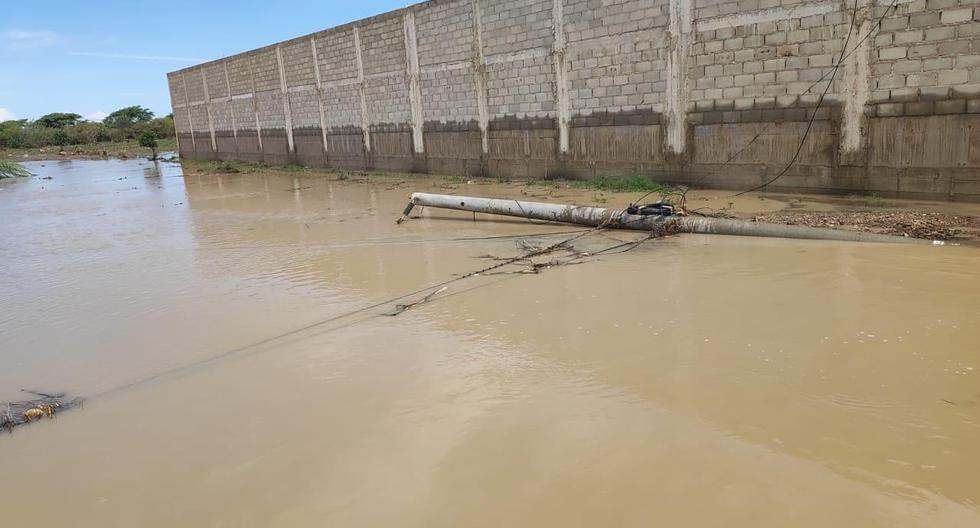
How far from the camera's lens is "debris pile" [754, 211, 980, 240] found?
285 inches

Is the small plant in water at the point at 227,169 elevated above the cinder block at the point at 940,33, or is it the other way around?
the cinder block at the point at 940,33

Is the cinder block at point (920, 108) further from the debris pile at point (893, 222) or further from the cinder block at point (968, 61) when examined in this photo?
the debris pile at point (893, 222)

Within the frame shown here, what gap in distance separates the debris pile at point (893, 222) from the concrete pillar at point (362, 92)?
1428 cm

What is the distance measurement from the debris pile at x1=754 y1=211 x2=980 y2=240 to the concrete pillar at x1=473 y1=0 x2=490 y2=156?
8.71 metres

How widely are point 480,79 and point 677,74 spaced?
559 cm

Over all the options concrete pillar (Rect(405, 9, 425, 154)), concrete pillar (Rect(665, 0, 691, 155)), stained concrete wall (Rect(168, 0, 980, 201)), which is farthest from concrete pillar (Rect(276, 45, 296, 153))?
concrete pillar (Rect(665, 0, 691, 155))

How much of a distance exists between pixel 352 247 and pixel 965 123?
8.50 m

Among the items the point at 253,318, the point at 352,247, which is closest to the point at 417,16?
the point at 352,247

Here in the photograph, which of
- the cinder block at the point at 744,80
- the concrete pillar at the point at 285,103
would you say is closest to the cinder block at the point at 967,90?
the cinder block at the point at 744,80

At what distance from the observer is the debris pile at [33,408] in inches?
152

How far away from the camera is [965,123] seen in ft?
29.3

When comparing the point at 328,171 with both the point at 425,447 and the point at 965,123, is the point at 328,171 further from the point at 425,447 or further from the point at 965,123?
the point at 425,447

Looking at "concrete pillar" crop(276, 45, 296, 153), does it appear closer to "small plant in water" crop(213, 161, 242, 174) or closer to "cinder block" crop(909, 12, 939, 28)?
"small plant in water" crop(213, 161, 242, 174)

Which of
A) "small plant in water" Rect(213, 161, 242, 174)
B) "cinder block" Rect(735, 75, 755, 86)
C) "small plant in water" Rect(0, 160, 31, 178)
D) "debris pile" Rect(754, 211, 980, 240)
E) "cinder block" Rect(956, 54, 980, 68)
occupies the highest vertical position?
"cinder block" Rect(735, 75, 755, 86)
